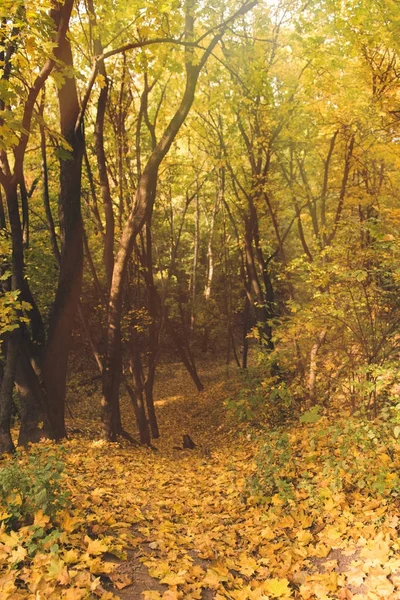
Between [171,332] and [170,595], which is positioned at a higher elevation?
[171,332]

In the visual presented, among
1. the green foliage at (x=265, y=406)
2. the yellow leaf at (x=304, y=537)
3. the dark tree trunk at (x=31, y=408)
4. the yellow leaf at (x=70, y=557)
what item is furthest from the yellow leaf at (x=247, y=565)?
the green foliage at (x=265, y=406)

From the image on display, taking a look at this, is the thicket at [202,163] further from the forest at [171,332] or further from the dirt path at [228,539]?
the dirt path at [228,539]

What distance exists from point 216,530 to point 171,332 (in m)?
11.9

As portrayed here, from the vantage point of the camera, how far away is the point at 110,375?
25.9 ft

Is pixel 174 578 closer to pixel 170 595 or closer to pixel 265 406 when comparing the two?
pixel 170 595

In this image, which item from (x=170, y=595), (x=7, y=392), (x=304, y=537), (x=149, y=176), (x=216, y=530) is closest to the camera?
(x=170, y=595)

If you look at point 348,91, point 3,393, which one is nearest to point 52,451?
point 3,393

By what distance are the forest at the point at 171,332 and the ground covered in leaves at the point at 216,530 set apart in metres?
0.02

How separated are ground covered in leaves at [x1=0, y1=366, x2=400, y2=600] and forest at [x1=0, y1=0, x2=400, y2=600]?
0.07 ft

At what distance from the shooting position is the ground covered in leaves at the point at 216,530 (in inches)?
116

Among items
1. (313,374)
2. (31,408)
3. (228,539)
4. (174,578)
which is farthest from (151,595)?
(313,374)

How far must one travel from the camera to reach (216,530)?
14.6ft

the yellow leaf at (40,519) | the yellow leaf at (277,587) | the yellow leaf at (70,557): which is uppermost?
the yellow leaf at (40,519)

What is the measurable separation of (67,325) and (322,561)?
5.52 m
